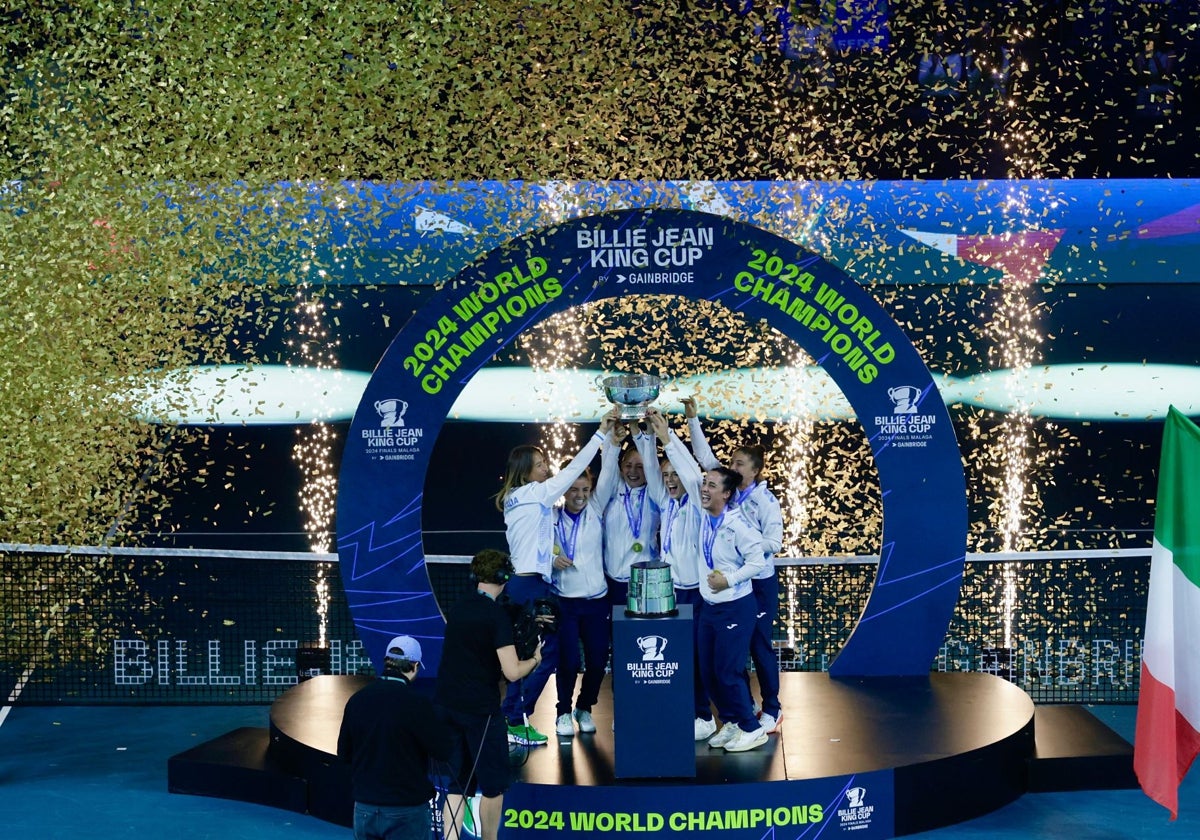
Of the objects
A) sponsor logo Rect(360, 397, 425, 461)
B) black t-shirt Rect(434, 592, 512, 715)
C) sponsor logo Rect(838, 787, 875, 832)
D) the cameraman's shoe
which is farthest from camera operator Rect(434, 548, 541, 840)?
sponsor logo Rect(360, 397, 425, 461)

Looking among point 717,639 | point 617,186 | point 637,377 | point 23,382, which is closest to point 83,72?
point 23,382

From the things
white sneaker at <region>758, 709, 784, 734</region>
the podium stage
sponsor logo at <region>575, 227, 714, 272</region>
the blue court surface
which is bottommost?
the blue court surface

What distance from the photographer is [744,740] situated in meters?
7.55

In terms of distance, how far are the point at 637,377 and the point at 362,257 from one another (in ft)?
29.0

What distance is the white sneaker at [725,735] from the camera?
25.0 feet

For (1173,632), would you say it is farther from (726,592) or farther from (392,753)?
(392,753)

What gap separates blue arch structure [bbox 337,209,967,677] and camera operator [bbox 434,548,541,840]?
217 cm

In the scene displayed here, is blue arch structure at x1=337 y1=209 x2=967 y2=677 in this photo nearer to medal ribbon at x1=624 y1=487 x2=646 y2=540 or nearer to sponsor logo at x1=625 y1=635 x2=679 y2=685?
medal ribbon at x1=624 y1=487 x2=646 y2=540

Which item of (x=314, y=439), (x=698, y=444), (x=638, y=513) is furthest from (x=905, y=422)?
(x=314, y=439)

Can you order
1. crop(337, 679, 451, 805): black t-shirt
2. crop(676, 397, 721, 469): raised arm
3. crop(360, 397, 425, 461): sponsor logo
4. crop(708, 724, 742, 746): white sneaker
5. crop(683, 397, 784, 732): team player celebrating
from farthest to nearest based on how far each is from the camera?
crop(360, 397, 425, 461): sponsor logo, crop(676, 397, 721, 469): raised arm, crop(683, 397, 784, 732): team player celebrating, crop(708, 724, 742, 746): white sneaker, crop(337, 679, 451, 805): black t-shirt

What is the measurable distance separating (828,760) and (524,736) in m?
1.61

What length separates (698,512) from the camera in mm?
7723

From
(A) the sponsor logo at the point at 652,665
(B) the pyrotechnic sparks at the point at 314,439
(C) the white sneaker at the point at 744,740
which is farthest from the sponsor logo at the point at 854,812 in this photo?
(B) the pyrotechnic sparks at the point at 314,439

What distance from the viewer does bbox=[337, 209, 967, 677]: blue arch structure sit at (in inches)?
339
